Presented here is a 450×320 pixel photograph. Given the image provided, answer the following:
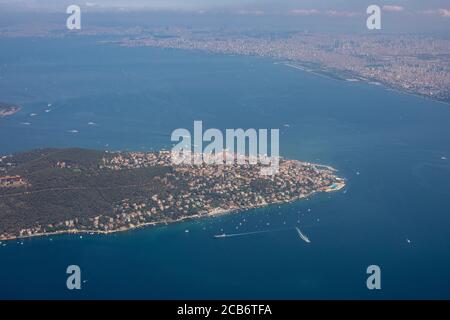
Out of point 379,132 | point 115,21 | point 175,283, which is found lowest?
point 175,283

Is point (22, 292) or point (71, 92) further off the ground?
point (71, 92)

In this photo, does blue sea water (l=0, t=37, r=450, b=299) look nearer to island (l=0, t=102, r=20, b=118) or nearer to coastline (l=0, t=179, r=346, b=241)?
coastline (l=0, t=179, r=346, b=241)

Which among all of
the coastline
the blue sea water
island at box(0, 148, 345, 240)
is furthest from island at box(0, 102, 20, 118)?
the coastline

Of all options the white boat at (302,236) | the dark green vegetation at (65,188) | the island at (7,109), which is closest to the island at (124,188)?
the dark green vegetation at (65,188)

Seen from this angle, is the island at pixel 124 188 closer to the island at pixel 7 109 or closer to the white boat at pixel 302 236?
the white boat at pixel 302 236

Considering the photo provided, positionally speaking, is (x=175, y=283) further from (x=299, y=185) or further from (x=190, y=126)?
(x=190, y=126)
